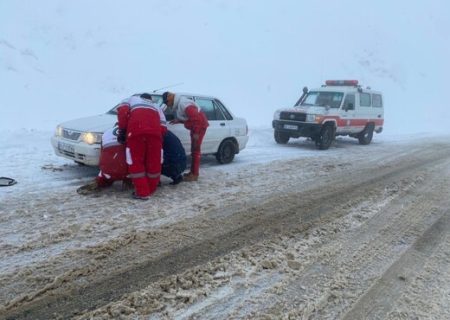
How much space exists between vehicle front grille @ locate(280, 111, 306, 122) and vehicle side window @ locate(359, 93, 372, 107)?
272 cm

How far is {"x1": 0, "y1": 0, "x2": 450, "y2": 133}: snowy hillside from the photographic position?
16.2 meters

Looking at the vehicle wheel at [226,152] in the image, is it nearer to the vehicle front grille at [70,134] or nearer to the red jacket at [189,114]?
the red jacket at [189,114]

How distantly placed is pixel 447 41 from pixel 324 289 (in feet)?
128

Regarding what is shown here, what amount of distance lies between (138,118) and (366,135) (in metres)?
10.8

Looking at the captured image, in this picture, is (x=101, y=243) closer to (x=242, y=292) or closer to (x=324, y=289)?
(x=242, y=292)

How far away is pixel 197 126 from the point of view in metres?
7.17

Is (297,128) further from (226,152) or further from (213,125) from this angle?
(213,125)

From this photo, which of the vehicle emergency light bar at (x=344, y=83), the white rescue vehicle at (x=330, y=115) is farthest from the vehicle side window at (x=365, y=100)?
the vehicle emergency light bar at (x=344, y=83)

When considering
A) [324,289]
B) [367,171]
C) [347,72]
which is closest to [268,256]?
[324,289]

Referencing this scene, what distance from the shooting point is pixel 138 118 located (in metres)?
5.88

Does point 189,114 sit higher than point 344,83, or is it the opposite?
point 344,83

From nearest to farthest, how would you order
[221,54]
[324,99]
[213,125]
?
[213,125]
[324,99]
[221,54]

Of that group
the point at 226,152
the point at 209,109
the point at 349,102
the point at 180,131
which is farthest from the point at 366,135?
the point at 180,131

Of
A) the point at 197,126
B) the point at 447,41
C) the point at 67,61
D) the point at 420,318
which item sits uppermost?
the point at 447,41
